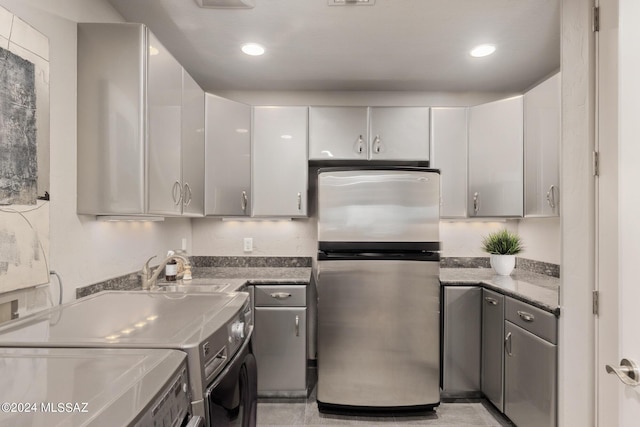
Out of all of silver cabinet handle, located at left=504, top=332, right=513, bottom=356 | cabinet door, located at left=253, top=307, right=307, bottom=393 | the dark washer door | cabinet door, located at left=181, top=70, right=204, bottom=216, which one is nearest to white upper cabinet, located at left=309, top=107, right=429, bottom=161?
cabinet door, located at left=181, top=70, right=204, bottom=216

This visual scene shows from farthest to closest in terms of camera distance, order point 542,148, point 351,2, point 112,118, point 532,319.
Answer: point 542,148, point 532,319, point 351,2, point 112,118

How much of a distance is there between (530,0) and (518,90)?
56.1 inches

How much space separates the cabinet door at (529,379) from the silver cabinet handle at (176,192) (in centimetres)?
212

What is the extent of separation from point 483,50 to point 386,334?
77.6 inches

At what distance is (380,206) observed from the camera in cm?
234

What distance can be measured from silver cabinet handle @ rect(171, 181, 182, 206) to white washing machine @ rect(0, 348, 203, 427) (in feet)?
3.87

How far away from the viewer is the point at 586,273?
1238mm

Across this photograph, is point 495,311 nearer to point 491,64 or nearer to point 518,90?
point 491,64

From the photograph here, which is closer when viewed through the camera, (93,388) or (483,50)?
(93,388)

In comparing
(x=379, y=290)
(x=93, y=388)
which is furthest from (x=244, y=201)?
(x=93, y=388)

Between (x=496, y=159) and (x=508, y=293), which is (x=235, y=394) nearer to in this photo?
(x=508, y=293)

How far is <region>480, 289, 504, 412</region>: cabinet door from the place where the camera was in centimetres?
224

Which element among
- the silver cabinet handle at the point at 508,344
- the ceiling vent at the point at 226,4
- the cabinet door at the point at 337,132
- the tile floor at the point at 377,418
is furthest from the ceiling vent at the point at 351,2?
the tile floor at the point at 377,418

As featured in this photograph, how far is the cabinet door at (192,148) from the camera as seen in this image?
2135 millimetres
